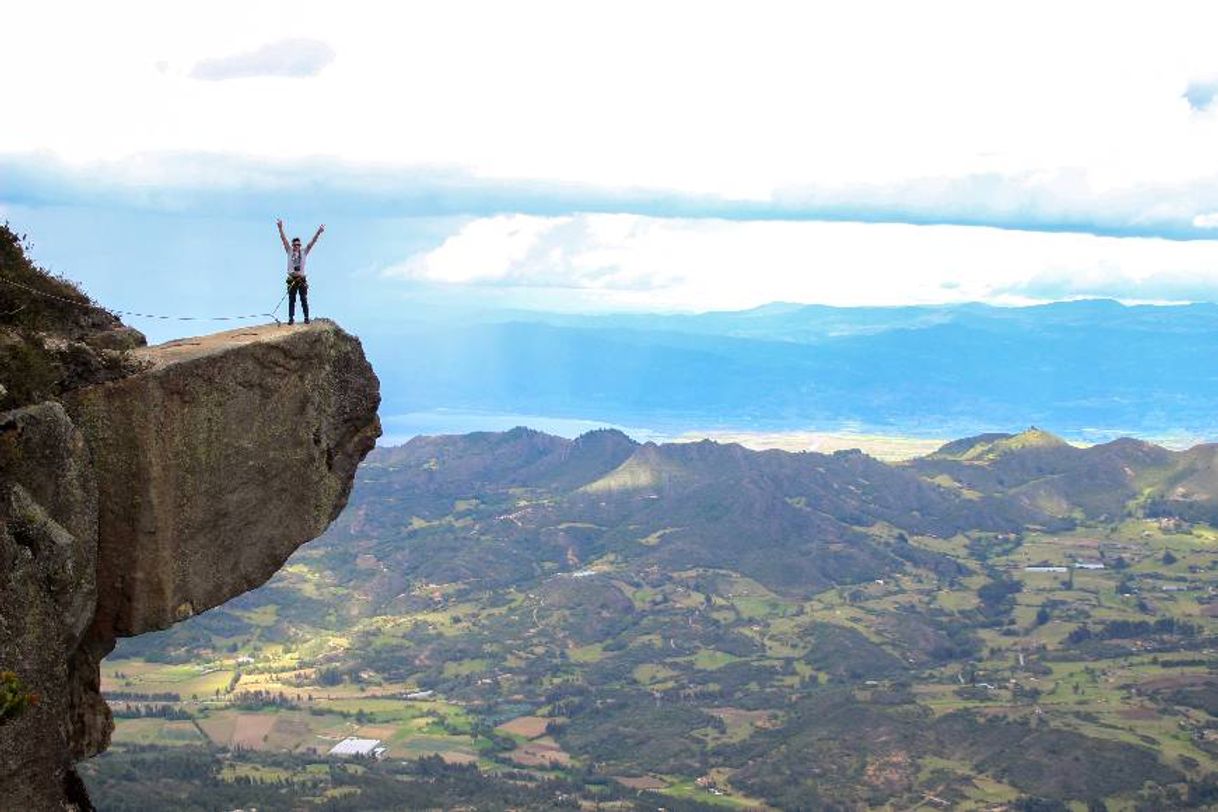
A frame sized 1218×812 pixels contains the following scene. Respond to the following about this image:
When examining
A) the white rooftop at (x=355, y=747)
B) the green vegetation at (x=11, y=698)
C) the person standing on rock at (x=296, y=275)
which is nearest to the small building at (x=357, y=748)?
the white rooftop at (x=355, y=747)

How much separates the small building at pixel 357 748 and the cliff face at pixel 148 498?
14809cm

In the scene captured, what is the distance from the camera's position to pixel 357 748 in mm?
175500

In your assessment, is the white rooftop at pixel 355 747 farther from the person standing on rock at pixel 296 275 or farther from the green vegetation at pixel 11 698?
the green vegetation at pixel 11 698

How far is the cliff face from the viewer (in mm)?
20984

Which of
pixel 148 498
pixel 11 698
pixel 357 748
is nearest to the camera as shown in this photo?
pixel 11 698

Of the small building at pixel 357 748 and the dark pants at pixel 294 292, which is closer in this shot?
the dark pants at pixel 294 292

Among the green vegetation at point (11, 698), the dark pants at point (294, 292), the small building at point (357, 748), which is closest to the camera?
the green vegetation at point (11, 698)

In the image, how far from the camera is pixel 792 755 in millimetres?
177875

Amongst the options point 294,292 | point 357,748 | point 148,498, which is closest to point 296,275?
point 294,292

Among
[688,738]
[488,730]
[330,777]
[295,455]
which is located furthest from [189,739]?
[295,455]

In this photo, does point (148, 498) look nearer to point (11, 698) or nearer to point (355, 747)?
point (11, 698)

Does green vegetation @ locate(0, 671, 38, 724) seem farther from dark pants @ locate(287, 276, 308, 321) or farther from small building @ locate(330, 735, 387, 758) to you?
small building @ locate(330, 735, 387, 758)

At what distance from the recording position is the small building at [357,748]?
170375 mm

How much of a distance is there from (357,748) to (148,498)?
522 ft
